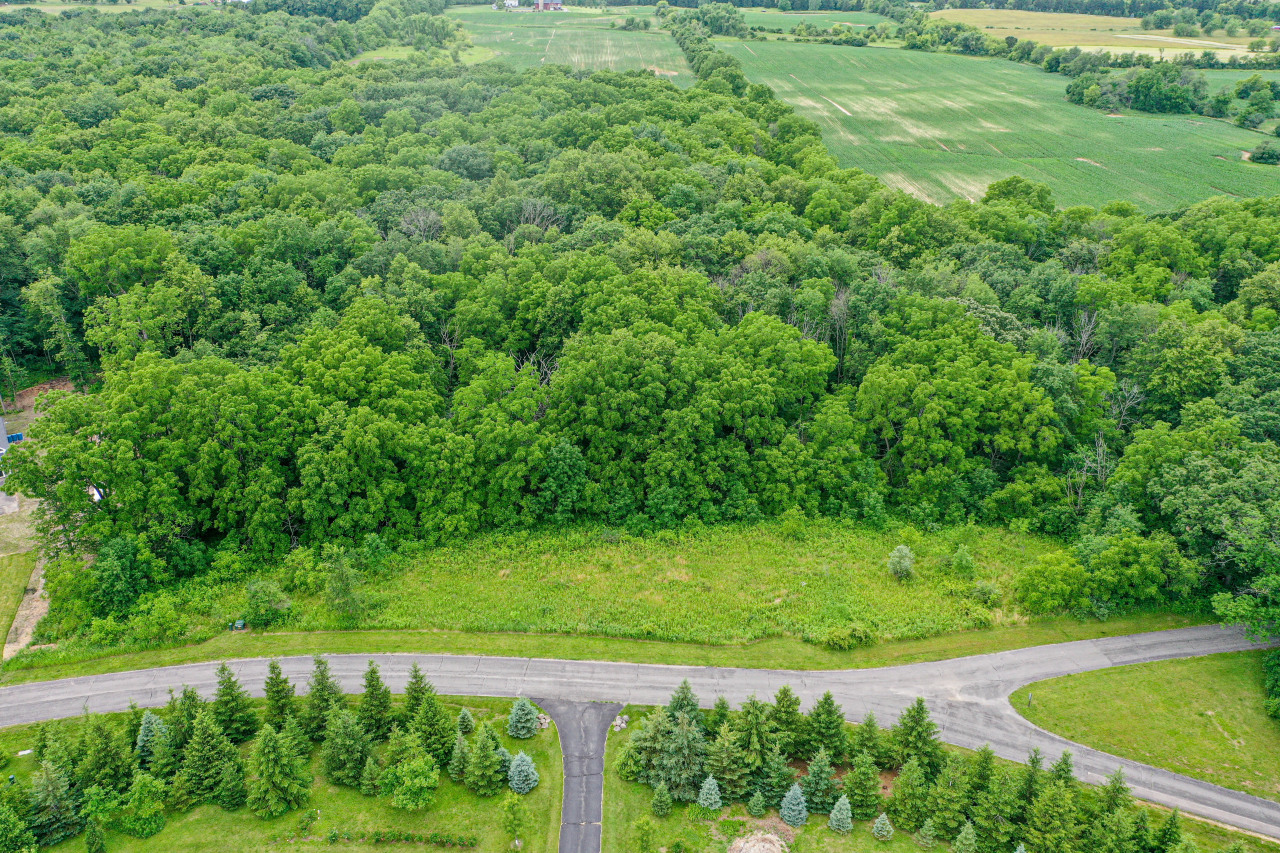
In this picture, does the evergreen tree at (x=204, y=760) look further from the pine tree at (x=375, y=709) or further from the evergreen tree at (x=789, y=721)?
the evergreen tree at (x=789, y=721)

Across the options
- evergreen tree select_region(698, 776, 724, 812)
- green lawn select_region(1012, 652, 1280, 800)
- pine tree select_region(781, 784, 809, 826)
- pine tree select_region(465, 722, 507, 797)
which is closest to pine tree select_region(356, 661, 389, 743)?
pine tree select_region(465, 722, 507, 797)

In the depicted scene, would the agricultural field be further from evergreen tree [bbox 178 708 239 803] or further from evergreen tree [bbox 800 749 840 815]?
evergreen tree [bbox 178 708 239 803]

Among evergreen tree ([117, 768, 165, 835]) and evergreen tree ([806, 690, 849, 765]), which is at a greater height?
evergreen tree ([806, 690, 849, 765])

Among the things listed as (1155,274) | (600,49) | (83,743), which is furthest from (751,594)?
(600,49)

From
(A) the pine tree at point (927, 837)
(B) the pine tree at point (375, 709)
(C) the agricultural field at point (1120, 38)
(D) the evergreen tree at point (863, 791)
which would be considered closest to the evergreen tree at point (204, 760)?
(B) the pine tree at point (375, 709)

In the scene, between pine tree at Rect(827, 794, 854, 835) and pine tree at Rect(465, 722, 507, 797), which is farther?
pine tree at Rect(465, 722, 507, 797)

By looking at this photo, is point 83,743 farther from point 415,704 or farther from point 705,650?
point 705,650

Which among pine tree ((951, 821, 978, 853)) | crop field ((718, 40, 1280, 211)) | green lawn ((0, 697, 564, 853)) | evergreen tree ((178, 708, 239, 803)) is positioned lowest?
green lawn ((0, 697, 564, 853))

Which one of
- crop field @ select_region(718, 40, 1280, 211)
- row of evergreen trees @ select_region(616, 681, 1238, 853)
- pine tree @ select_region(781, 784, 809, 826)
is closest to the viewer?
row of evergreen trees @ select_region(616, 681, 1238, 853)

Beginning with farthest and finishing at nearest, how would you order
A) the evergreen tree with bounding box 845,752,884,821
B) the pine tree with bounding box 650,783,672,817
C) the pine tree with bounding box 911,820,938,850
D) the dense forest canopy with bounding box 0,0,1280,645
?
the dense forest canopy with bounding box 0,0,1280,645, the pine tree with bounding box 650,783,672,817, the evergreen tree with bounding box 845,752,884,821, the pine tree with bounding box 911,820,938,850
